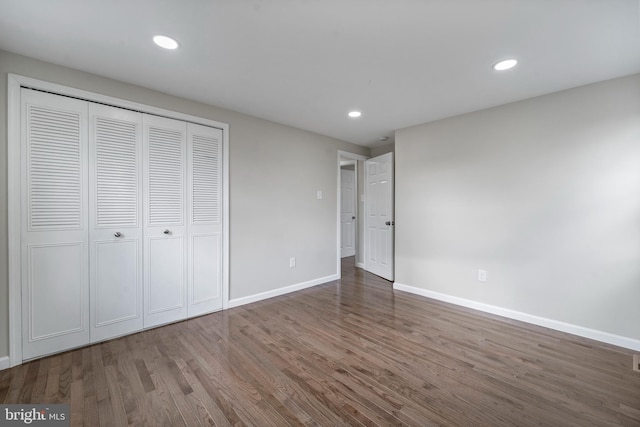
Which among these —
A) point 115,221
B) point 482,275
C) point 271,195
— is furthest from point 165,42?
point 482,275

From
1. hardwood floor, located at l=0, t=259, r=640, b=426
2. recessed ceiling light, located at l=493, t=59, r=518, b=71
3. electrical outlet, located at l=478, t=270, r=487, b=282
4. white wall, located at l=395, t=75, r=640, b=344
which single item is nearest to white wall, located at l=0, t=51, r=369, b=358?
hardwood floor, located at l=0, t=259, r=640, b=426

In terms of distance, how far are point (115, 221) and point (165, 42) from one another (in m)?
1.61

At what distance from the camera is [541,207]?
2668 mm

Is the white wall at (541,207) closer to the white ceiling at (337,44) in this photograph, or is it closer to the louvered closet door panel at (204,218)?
the white ceiling at (337,44)

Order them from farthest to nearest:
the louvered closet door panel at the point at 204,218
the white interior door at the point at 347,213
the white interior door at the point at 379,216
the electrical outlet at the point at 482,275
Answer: the white interior door at the point at 347,213 → the white interior door at the point at 379,216 → the electrical outlet at the point at 482,275 → the louvered closet door panel at the point at 204,218

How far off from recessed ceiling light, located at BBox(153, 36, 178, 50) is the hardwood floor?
238cm

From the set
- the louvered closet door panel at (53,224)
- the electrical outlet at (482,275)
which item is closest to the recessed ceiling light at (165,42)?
the louvered closet door panel at (53,224)

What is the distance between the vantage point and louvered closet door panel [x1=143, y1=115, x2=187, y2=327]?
256 cm

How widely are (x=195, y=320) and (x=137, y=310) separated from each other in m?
0.56

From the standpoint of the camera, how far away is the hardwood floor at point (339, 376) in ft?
4.98

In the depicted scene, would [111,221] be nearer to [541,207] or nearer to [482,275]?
[482,275]

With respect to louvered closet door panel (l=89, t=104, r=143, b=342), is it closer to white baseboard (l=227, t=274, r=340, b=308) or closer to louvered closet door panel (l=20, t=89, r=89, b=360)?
louvered closet door panel (l=20, t=89, r=89, b=360)

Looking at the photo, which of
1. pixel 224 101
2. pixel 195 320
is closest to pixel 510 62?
pixel 224 101

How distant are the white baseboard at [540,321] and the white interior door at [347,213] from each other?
278 cm
